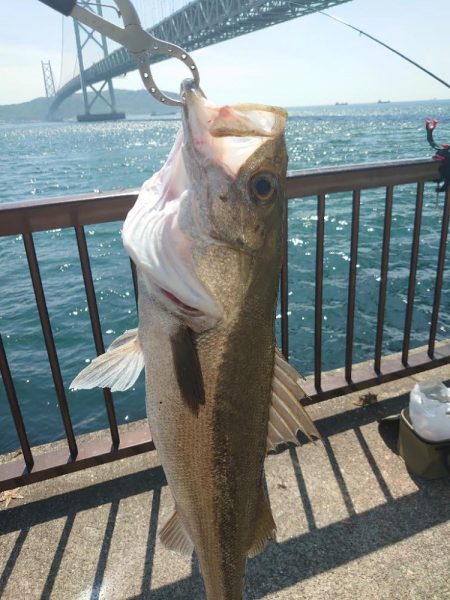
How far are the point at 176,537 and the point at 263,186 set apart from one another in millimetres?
1266

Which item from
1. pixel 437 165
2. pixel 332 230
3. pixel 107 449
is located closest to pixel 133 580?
pixel 107 449

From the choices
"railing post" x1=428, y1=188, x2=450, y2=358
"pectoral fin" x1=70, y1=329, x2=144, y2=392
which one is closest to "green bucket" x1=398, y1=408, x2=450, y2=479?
"railing post" x1=428, y1=188, x2=450, y2=358

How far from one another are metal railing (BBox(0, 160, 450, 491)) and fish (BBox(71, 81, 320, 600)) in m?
0.65

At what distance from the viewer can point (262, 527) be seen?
170 cm

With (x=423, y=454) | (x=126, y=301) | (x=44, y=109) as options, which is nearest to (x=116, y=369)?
A: (x=423, y=454)

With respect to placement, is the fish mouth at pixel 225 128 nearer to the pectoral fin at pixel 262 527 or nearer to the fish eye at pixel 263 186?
the fish eye at pixel 263 186

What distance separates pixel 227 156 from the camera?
1.40 m

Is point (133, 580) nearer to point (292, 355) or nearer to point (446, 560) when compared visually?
point (446, 560)

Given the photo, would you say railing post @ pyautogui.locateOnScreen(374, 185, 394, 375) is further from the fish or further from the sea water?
the sea water

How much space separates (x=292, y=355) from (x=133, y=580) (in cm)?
625

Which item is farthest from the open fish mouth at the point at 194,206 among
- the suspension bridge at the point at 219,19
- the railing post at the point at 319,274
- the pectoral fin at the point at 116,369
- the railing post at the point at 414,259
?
the suspension bridge at the point at 219,19

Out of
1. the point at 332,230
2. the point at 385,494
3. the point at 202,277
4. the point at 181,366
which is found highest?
the point at 202,277

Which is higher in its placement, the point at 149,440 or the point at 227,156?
the point at 227,156

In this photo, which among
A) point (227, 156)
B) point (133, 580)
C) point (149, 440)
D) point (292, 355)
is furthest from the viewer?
point (292, 355)
